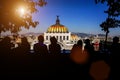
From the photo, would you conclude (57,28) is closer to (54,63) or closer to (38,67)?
(54,63)

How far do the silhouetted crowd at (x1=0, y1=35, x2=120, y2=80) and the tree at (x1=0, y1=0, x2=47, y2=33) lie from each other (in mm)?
8787

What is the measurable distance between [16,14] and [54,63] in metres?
10.4

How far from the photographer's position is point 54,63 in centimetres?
1051

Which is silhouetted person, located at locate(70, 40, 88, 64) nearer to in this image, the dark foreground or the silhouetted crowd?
the silhouetted crowd

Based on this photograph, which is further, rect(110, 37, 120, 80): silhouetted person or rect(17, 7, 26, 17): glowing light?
rect(17, 7, 26, 17): glowing light

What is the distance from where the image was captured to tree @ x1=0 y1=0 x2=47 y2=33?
63.5 feet

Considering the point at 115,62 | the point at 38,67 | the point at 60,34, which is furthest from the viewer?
the point at 60,34

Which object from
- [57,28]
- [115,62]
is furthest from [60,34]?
[115,62]

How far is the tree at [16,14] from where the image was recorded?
762 inches

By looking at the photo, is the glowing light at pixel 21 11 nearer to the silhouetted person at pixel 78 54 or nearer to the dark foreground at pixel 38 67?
the dark foreground at pixel 38 67

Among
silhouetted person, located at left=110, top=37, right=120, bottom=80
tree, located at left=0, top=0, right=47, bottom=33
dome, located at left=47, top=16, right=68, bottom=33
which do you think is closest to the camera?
silhouetted person, located at left=110, top=37, right=120, bottom=80

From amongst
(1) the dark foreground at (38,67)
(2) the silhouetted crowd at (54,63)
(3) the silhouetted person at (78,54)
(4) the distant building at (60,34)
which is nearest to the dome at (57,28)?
(4) the distant building at (60,34)

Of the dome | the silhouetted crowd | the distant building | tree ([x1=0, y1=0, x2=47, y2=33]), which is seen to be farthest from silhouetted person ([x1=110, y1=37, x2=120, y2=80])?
the dome

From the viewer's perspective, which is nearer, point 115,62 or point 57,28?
point 115,62
